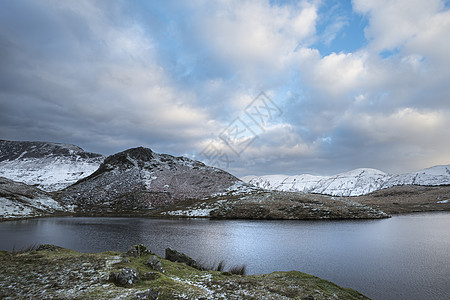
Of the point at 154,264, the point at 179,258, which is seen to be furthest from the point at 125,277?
the point at 179,258

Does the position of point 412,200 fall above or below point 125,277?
below

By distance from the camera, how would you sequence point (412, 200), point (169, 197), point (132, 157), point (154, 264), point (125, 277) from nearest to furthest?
point (125, 277)
point (154, 264)
point (169, 197)
point (412, 200)
point (132, 157)

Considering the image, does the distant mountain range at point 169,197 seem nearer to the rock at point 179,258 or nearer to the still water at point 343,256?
the still water at point 343,256

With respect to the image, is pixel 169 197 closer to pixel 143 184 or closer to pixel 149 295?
pixel 143 184

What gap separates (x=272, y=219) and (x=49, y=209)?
82434 millimetres

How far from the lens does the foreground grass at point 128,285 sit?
11.2 m

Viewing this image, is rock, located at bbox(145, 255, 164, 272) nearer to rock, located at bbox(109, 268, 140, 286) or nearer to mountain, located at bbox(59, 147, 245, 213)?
rock, located at bbox(109, 268, 140, 286)

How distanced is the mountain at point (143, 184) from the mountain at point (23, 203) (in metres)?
9.47

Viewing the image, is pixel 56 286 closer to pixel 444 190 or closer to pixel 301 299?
pixel 301 299

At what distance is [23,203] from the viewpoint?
83.9 m

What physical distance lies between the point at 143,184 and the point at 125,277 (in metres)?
110

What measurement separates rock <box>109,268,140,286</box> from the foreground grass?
0.80 feet

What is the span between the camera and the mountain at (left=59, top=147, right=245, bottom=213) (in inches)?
4099

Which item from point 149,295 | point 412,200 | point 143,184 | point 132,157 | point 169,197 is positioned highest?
point 132,157
